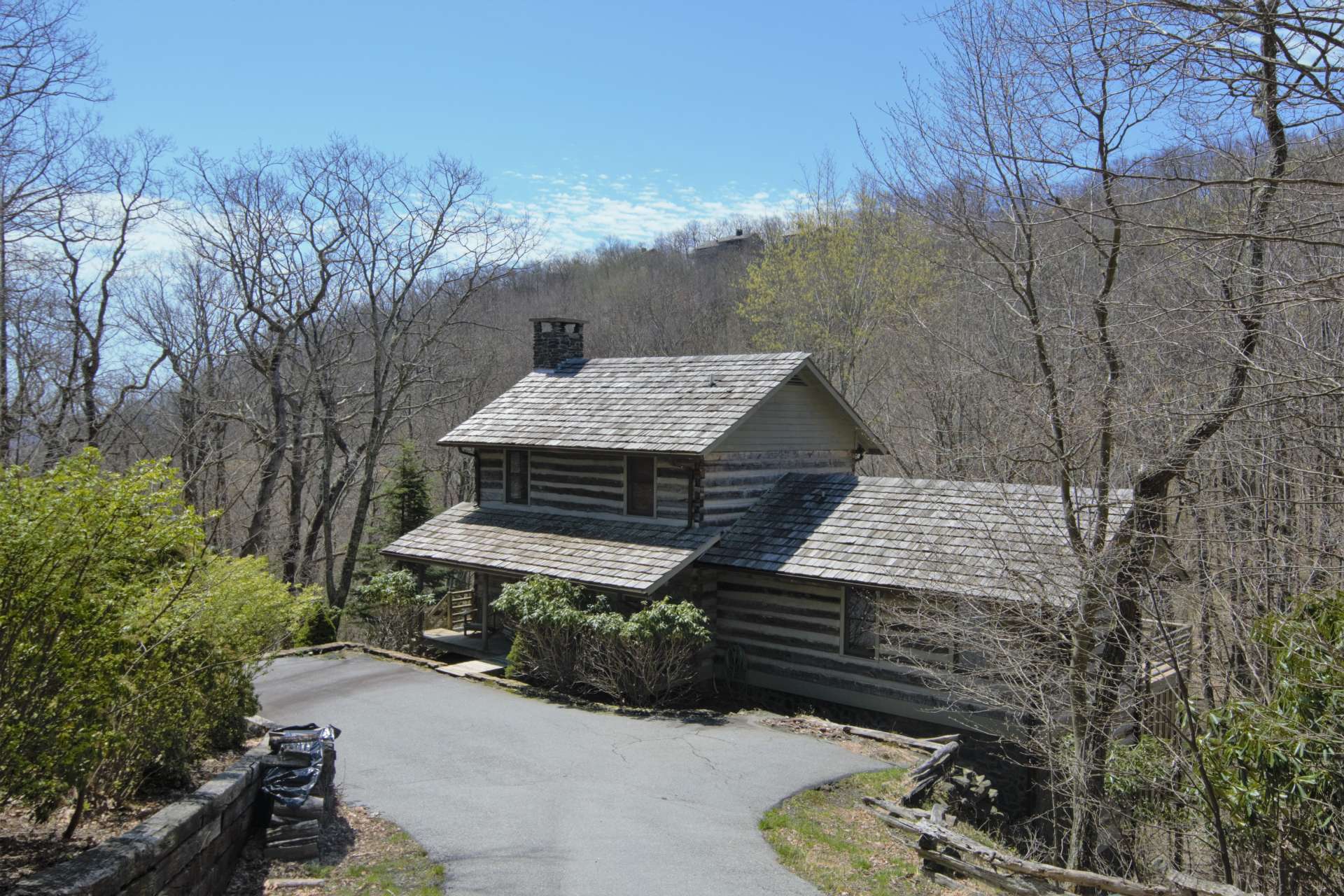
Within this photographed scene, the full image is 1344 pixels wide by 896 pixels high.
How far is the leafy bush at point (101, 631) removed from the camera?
573cm

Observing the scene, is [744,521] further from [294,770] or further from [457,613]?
[294,770]

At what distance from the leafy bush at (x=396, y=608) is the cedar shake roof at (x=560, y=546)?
0.69m

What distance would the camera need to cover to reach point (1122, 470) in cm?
1169

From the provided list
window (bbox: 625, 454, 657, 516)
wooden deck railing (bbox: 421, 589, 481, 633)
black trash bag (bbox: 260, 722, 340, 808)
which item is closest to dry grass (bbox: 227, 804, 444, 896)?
black trash bag (bbox: 260, 722, 340, 808)

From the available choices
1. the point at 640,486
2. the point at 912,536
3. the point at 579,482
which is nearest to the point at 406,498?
the point at 579,482

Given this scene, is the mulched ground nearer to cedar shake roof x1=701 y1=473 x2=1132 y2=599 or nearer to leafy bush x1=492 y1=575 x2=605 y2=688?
leafy bush x1=492 y1=575 x2=605 y2=688

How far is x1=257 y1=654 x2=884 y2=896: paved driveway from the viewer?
340 inches

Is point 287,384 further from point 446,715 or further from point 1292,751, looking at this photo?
point 1292,751

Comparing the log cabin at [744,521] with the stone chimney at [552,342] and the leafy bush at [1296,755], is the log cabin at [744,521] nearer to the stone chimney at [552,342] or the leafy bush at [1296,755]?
the stone chimney at [552,342]

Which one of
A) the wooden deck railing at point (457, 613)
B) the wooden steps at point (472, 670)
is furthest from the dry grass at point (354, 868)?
the wooden deck railing at point (457, 613)

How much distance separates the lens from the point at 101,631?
6.30 metres

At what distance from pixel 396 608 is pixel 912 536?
450 inches

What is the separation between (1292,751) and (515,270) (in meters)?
28.6

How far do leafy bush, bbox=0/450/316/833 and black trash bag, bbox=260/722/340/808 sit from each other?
2.32 feet
